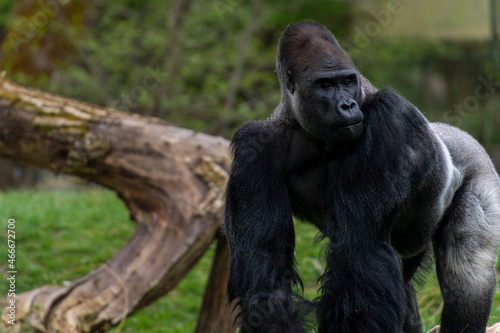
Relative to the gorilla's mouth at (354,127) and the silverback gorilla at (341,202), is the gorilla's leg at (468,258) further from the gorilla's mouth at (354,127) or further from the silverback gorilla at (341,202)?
the gorilla's mouth at (354,127)

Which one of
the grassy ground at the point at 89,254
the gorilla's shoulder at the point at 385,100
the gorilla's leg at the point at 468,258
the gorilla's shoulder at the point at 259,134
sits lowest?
the grassy ground at the point at 89,254

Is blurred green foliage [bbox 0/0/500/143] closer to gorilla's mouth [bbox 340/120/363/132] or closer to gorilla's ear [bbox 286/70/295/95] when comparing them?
gorilla's ear [bbox 286/70/295/95]

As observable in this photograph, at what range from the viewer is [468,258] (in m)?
3.28

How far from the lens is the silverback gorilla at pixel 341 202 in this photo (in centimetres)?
279

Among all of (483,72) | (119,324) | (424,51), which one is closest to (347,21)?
(424,51)

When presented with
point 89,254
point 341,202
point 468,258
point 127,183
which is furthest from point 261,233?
point 89,254

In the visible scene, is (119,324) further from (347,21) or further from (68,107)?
(347,21)

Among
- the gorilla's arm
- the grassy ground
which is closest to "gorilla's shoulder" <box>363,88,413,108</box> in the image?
the gorilla's arm

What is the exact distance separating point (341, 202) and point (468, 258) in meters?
0.90

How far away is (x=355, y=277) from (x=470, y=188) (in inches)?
41.1

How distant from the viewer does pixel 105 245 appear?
6824 mm

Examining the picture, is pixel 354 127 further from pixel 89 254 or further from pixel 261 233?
pixel 89 254

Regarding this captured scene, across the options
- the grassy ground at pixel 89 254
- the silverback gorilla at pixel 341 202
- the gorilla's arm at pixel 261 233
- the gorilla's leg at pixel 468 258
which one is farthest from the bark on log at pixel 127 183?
the gorilla's leg at pixel 468 258

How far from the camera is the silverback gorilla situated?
279cm
